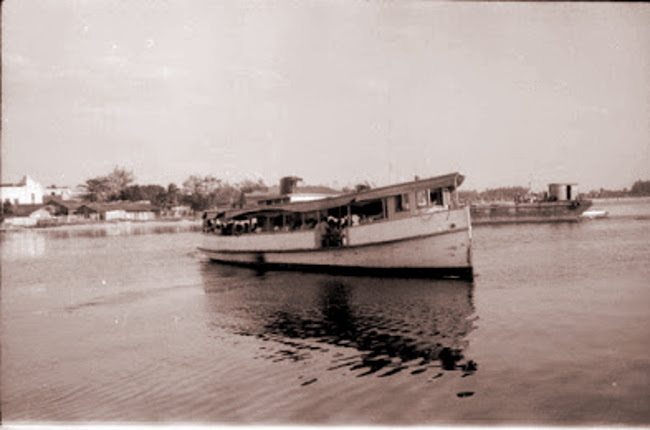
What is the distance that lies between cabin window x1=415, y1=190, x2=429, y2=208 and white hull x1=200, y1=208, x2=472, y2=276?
86 centimetres

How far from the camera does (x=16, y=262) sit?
34.8 m

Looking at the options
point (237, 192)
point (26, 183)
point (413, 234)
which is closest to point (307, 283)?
point (413, 234)

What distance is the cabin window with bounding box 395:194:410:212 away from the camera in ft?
65.1

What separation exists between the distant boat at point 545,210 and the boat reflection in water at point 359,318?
42.6 metres

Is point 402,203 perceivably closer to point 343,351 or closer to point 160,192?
point 343,351

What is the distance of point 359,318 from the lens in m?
13.8

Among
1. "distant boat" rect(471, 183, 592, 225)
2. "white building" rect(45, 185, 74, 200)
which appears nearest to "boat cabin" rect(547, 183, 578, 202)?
"distant boat" rect(471, 183, 592, 225)

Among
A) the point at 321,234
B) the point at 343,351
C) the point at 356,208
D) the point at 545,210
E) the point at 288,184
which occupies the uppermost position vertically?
the point at 288,184

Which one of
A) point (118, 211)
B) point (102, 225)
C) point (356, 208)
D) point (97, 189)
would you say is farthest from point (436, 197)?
point (97, 189)

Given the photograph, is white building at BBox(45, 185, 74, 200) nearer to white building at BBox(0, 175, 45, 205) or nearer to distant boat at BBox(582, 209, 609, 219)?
white building at BBox(0, 175, 45, 205)

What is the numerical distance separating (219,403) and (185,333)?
5.34m

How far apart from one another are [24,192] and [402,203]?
369 ft

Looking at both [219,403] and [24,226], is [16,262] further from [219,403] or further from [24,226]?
[24,226]

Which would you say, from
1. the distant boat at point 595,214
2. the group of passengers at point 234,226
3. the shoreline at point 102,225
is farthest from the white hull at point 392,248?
the shoreline at point 102,225
